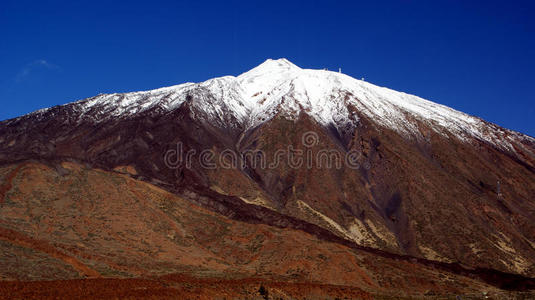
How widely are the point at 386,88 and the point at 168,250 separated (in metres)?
95.6

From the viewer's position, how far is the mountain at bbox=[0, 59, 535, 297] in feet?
124

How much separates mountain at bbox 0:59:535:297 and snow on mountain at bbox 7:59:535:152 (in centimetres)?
47

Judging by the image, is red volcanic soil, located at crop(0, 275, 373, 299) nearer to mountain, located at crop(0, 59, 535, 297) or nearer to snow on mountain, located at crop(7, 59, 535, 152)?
mountain, located at crop(0, 59, 535, 297)

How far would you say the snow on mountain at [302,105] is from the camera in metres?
96.8

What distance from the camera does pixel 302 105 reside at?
99.2 meters

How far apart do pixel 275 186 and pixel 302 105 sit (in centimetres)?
2739

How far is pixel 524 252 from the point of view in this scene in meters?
65.9

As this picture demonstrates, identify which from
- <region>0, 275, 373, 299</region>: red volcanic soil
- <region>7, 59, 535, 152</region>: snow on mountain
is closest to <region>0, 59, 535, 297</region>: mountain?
<region>7, 59, 535, 152</region>: snow on mountain

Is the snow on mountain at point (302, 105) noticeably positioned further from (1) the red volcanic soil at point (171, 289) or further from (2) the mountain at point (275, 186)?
(1) the red volcanic soil at point (171, 289)

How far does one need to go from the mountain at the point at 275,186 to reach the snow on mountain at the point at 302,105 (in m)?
0.47

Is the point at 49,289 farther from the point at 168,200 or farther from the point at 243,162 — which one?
the point at 243,162

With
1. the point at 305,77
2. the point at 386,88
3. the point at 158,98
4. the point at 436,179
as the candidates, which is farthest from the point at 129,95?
the point at 436,179

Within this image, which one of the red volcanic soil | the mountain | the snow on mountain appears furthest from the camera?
the snow on mountain

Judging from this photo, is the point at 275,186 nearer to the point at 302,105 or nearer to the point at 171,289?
the point at 302,105
